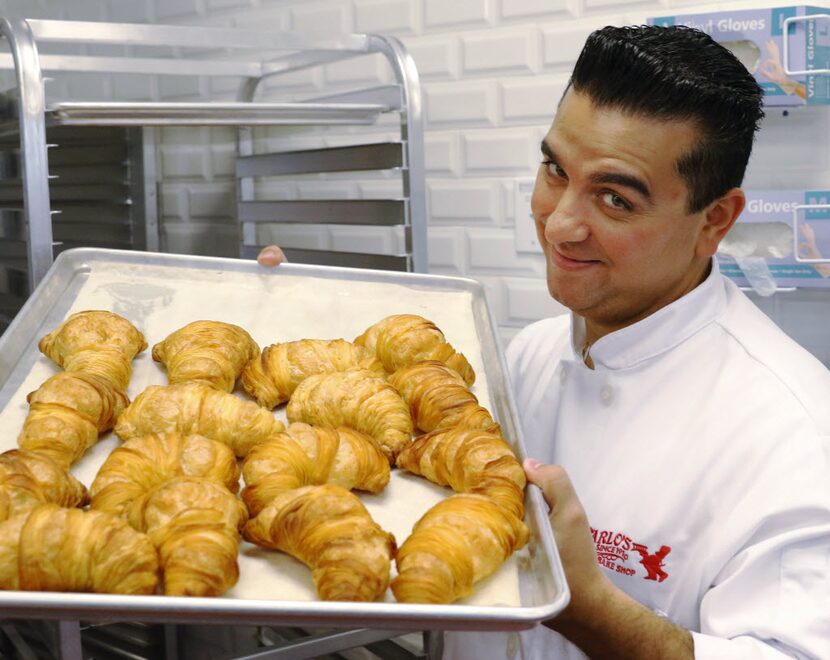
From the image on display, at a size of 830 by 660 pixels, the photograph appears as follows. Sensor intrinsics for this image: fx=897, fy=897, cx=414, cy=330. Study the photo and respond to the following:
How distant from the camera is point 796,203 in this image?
205 cm

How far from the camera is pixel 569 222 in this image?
122 centimetres

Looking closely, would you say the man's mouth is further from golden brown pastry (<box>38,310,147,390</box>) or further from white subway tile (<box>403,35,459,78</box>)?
white subway tile (<box>403,35,459,78</box>)

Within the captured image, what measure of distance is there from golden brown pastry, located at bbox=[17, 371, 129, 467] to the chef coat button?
0.71 meters

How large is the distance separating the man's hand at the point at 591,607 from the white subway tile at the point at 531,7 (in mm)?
1742

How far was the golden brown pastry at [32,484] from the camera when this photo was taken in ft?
2.57

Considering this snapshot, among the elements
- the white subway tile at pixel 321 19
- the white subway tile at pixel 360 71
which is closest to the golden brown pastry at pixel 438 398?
the white subway tile at pixel 360 71

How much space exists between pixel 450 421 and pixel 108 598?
1.56 feet

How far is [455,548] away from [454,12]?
2.08m

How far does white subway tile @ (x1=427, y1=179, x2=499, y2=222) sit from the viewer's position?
99.7 inches

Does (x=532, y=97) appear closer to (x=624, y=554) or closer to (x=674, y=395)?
(x=674, y=395)

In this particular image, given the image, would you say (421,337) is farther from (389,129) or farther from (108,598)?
(389,129)

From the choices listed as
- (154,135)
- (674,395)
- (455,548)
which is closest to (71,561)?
(455,548)

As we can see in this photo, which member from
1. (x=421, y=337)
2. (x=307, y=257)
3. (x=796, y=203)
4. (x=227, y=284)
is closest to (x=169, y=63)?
(x=307, y=257)

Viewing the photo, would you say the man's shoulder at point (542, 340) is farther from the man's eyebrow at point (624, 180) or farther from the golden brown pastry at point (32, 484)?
the golden brown pastry at point (32, 484)
